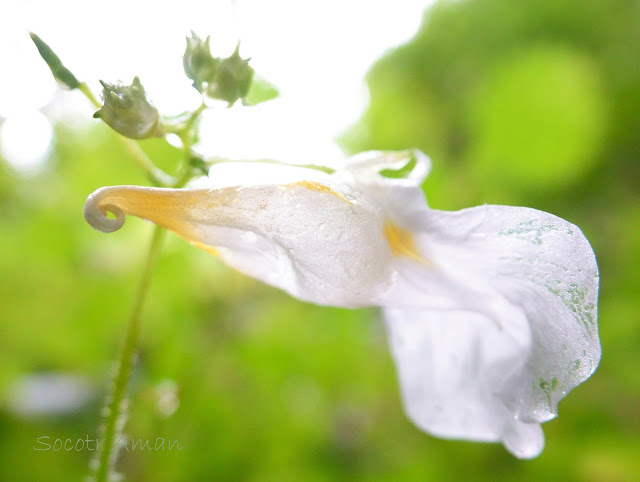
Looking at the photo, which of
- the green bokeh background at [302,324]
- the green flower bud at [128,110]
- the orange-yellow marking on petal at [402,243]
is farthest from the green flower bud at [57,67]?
the green bokeh background at [302,324]

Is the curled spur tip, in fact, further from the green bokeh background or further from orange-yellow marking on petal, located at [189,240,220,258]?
the green bokeh background

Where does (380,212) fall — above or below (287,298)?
above

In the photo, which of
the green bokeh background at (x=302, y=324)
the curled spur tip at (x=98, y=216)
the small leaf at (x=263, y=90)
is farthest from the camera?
the green bokeh background at (x=302, y=324)

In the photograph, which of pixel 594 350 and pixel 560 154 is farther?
pixel 560 154

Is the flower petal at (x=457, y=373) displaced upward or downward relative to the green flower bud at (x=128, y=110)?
downward

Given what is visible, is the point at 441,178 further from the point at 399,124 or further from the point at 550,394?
the point at 550,394

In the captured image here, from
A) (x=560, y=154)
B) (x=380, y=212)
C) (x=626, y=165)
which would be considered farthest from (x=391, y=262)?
(x=626, y=165)

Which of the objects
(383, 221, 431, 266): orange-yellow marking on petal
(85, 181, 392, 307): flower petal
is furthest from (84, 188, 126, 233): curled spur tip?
(383, 221, 431, 266): orange-yellow marking on petal

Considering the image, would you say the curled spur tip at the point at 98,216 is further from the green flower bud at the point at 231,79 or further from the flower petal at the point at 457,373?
the flower petal at the point at 457,373
